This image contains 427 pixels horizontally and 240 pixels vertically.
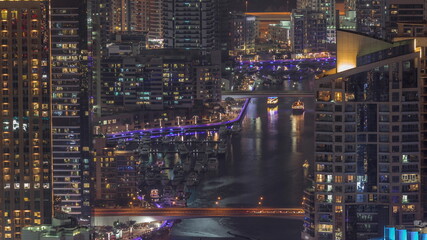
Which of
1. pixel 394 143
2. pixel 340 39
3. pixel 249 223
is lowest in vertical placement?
pixel 249 223

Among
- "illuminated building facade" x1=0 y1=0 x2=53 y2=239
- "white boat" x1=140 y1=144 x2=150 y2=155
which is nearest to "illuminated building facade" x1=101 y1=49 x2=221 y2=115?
"white boat" x1=140 y1=144 x2=150 y2=155

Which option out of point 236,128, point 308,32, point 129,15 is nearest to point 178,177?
point 236,128

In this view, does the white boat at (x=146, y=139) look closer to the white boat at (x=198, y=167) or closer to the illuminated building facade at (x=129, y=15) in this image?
the white boat at (x=198, y=167)

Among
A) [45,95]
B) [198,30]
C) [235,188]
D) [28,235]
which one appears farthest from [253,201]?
[198,30]

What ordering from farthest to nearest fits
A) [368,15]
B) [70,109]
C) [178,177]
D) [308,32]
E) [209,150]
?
[308,32], [368,15], [209,150], [178,177], [70,109]

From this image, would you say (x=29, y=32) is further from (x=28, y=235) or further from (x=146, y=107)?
(x=146, y=107)

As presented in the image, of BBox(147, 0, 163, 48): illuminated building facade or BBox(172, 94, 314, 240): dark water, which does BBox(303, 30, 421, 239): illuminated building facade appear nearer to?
BBox(172, 94, 314, 240): dark water

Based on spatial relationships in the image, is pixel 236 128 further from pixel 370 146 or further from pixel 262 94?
pixel 370 146

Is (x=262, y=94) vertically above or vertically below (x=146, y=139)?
above
